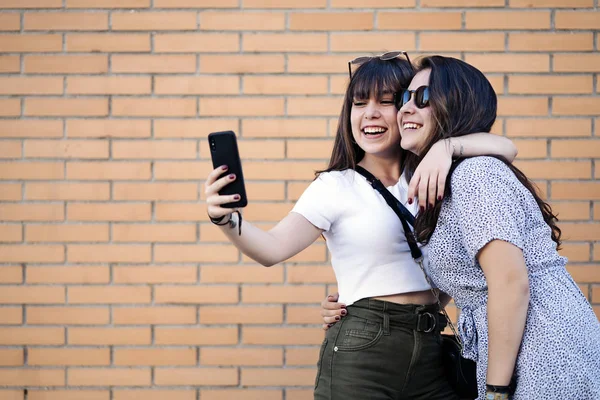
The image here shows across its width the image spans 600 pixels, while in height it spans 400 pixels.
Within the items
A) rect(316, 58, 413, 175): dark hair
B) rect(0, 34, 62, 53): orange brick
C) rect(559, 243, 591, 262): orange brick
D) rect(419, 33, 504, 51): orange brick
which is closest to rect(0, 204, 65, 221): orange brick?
rect(0, 34, 62, 53): orange brick

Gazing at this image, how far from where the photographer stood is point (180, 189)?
132 inches

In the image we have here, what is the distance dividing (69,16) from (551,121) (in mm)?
2334

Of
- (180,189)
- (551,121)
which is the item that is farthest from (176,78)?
(551,121)

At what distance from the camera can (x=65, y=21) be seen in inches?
133

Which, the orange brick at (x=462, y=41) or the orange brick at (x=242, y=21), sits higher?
the orange brick at (x=242, y=21)

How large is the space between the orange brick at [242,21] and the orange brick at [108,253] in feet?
3.58

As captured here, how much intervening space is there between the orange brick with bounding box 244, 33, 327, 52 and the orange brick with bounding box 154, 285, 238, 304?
1.13 metres

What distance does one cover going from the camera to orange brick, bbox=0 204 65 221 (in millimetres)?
3363

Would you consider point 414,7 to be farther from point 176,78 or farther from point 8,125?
point 8,125

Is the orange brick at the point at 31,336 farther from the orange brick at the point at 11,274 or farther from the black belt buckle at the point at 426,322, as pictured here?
the black belt buckle at the point at 426,322

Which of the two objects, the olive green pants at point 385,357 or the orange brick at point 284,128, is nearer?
→ the olive green pants at point 385,357

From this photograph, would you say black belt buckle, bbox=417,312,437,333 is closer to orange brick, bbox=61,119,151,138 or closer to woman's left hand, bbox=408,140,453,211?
woman's left hand, bbox=408,140,453,211

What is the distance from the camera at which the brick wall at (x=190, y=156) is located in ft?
11.0

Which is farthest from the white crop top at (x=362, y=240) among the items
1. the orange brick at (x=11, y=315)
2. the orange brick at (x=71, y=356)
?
the orange brick at (x=11, y=315)
